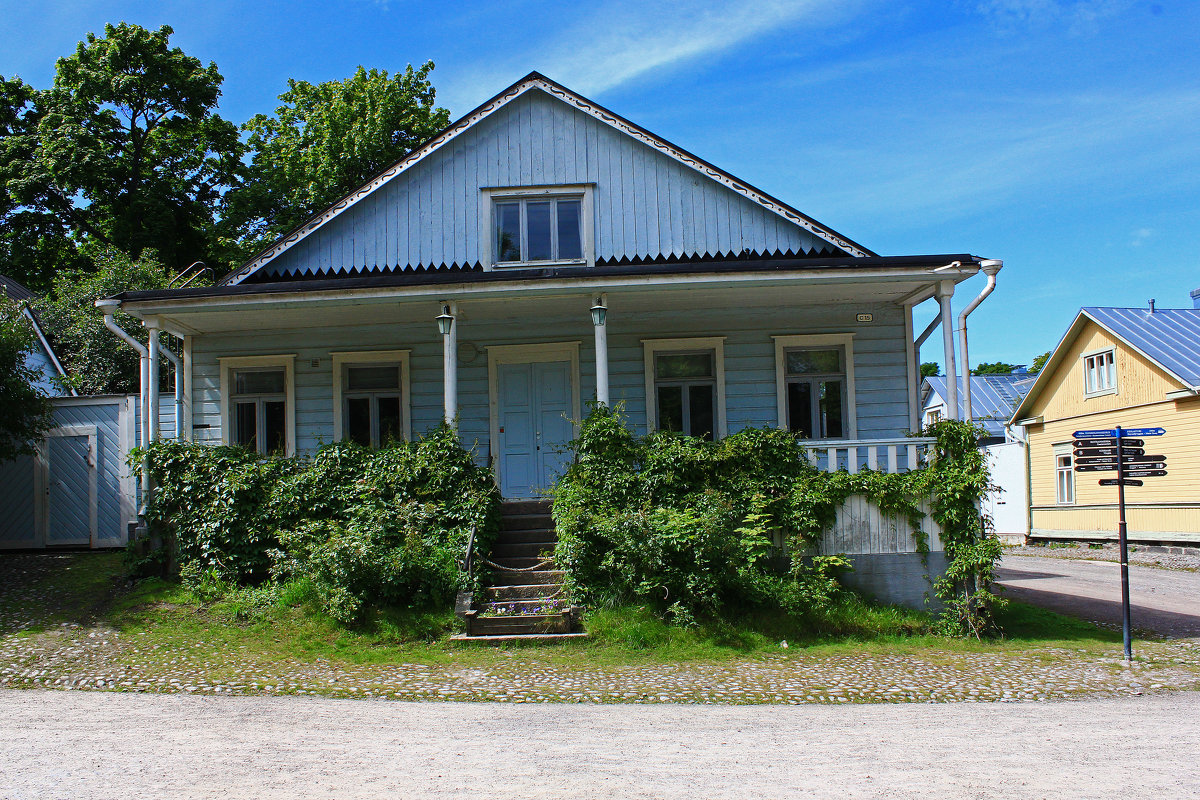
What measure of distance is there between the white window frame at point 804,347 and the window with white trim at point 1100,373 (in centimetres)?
1324

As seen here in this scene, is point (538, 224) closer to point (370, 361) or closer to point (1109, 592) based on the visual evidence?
point (370, 361)

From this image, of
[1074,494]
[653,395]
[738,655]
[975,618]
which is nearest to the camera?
[738,655]

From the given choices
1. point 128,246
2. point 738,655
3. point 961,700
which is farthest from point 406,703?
point 128,246

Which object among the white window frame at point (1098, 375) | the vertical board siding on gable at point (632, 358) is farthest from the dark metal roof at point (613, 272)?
the white window frame at point (1098, 375)

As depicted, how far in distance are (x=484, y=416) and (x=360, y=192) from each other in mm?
4188

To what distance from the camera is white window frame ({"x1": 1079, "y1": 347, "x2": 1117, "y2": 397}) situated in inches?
845

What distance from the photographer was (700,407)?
41.2ft

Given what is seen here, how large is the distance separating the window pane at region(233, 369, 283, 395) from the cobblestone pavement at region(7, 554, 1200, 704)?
5.21m

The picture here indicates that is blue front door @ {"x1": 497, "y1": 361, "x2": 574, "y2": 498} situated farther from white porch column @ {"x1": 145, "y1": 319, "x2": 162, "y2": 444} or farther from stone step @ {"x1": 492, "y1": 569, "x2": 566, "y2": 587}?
white porch column @ {"x1": 145, "y1": 319, "x2": 162, "y2": 444}

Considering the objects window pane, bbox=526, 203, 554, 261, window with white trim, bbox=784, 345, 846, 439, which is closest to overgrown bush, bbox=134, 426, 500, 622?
window pane, bbox=526, 203, 554, 261

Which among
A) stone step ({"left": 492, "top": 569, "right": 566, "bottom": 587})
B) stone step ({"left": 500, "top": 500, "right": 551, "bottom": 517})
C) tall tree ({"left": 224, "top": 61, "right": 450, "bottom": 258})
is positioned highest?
tall tree ({"left": 224, "top": 61, "right": 450, "bottom": 258})

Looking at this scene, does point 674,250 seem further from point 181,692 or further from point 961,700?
point 181,692

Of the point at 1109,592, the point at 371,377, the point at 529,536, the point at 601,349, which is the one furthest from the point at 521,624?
the point at 1109,592

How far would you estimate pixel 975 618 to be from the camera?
888 centimetres
